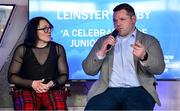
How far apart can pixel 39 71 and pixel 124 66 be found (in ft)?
2.48

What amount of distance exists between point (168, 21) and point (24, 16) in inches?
63.6

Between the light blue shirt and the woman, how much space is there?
443 mm

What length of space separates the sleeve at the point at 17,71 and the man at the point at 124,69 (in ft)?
1.79

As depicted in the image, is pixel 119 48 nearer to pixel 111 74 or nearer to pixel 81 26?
pixel 111 74

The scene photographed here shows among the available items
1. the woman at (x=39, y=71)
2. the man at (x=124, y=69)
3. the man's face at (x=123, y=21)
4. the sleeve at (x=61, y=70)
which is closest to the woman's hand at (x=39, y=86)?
the woman at (x=39, y=71)

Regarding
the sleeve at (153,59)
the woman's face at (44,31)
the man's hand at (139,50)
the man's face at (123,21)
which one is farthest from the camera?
the woman's face at (44,31)

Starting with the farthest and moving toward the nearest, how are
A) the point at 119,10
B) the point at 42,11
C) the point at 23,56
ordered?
1. the point at 42,11
2. the point at 23,56
3. the point at 119,10

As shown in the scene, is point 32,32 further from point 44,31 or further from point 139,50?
point 139,50

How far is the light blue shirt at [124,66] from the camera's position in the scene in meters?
3.59

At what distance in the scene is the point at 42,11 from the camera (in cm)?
460

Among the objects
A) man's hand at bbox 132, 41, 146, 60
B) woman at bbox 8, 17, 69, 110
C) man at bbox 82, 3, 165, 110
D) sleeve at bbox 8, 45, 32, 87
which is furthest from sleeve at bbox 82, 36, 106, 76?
sleeve at bbox 8, 45, 32, 87

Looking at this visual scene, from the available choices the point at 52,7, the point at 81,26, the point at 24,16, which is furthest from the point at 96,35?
the point at 24,16

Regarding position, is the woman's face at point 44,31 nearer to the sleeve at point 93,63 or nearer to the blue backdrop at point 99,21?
the sleeve at point 93,63

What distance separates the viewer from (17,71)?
3754 mm
